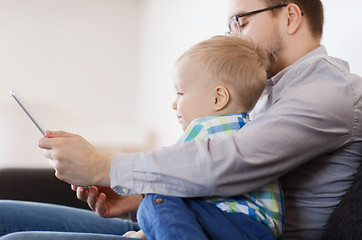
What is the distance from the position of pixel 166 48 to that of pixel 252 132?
11.5ft

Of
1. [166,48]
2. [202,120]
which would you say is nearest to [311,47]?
[202,120]

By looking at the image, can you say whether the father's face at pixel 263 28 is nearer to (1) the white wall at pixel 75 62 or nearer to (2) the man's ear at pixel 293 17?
(2) the man's ear at pixel 293 17

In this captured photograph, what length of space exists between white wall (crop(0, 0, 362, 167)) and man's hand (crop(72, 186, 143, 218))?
2.95 m

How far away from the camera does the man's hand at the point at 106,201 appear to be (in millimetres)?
1200

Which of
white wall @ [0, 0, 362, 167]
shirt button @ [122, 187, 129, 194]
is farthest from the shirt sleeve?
white wall @ [0, 0, 362, 167]

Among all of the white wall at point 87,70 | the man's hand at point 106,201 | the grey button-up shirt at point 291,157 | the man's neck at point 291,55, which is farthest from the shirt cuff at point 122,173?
the white wall at point 87,70

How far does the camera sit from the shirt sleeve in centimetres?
94

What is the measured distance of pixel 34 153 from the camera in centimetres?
464

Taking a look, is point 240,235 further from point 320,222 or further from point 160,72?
point 160,72

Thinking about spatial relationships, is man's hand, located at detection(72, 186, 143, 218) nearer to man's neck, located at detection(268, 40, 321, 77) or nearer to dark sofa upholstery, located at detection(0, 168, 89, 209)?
man's neck, located at detection(268, 40, 321, 77)

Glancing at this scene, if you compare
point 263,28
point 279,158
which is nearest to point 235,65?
point 279,158

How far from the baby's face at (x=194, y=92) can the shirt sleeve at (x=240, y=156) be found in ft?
0.59

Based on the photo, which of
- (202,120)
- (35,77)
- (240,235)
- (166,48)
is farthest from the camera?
(35,77)

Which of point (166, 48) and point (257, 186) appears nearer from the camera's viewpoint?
point (257, 186)
